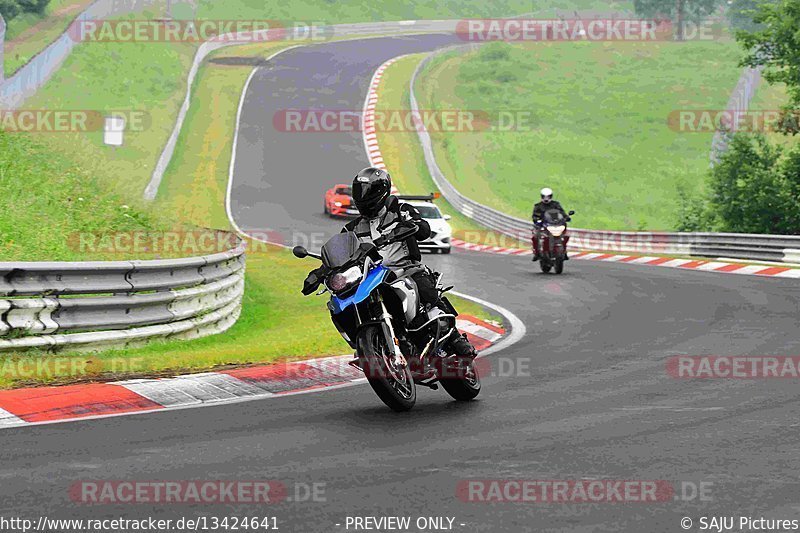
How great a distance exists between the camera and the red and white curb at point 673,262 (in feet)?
84.1

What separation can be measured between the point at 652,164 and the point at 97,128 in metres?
27.3

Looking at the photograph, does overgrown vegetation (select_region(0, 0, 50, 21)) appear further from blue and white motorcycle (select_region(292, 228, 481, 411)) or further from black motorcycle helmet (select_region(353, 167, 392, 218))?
blue and white motorcycle (select_region(292, 228, 481, 411))

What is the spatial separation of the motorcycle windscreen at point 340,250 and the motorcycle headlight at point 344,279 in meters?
0.08

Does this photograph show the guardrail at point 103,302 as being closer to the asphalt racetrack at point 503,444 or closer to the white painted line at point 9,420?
the white painted line at point 9,420

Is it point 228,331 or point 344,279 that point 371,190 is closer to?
point 344,279

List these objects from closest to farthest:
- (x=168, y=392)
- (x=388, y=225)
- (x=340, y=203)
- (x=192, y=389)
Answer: (x=388, y=225) < (x=168, y=392) < (x=192, y=389) < (x=340, y=203)

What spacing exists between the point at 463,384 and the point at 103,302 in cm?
406

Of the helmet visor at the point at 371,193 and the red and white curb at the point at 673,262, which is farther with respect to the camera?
the red and white curb at the point at 673,262

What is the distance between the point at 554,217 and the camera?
82.2ft

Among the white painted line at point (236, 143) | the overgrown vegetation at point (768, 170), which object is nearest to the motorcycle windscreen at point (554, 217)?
the overgrown vegetation at point (768, 170)

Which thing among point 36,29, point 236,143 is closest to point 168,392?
point 236,143

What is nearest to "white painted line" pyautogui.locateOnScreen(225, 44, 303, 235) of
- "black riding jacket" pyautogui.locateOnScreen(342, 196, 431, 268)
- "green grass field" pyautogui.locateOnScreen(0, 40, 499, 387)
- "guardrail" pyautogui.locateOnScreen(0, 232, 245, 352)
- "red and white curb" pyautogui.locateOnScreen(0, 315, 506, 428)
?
"green grass field" pyautogui.locateOnScreen(0, 40, 499, 387)

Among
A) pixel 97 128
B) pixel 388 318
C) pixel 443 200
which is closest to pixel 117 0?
pixel 97 128

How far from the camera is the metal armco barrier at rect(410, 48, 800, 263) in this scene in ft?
94.3
